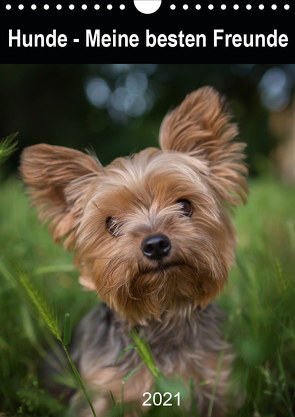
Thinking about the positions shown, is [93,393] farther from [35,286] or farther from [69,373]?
[35,286]

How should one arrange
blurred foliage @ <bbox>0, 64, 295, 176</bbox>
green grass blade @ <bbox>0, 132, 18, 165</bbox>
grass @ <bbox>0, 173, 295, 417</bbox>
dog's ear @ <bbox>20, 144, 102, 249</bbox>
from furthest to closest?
blurred foliage @ <bbox>0, 64, 295, 176</bbox> → dog's ear @ <bbox>20, 144, 102, 249</bbox> → grass @ <bbox>0, 173, 295, 417</bbox> → green grass blade @ <bbox>0, 132, 18, 165</bbox>

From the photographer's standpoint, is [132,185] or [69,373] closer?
[132,185]

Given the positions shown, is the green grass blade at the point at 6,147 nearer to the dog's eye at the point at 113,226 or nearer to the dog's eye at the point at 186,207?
the dog's eye at the point at 113,226

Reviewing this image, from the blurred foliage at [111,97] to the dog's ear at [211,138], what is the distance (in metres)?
9.51

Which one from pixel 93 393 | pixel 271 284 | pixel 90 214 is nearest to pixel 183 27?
pixel 90 214

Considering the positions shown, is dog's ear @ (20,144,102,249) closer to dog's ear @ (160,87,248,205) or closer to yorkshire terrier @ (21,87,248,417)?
yorkshire terrier @ (21,87,248,417)

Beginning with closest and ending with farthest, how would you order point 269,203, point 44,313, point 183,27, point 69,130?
point 44,313, point 183,27, point 269,203, point 69,130

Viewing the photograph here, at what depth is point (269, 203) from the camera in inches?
226

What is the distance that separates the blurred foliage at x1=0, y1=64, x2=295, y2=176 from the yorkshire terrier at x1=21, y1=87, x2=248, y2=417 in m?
9.60

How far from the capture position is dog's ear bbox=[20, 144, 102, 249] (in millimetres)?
2336

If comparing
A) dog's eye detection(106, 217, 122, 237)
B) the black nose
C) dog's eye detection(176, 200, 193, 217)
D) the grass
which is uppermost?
dog's eye detection(176, 200, 193, 217)

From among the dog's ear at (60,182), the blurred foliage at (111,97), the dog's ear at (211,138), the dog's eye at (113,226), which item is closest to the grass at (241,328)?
the dog's ear at (60,182)

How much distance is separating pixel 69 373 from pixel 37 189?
124 cm

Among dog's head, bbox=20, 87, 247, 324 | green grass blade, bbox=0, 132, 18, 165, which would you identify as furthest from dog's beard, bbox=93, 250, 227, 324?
green grass blade, bbox=0, 132, 18, 165
